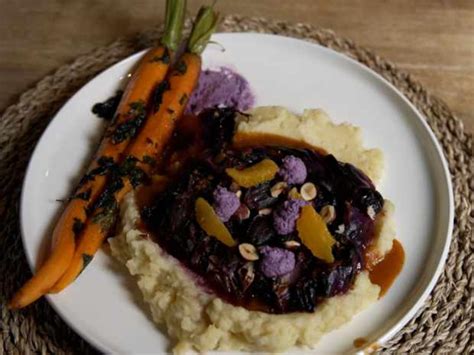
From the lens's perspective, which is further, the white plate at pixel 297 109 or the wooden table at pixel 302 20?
the wooden table at pixel 302 20

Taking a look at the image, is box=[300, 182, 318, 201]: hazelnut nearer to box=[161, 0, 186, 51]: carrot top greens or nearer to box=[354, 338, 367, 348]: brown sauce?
box=[354, 338, 367, 348]: brown sauce

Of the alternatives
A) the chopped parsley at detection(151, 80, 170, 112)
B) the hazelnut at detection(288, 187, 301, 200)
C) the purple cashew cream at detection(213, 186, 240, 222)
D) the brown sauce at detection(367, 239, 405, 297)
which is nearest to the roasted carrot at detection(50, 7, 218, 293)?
the chopped parsley at detection(151, 80, 170, 112)

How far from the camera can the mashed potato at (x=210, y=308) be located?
3.70 m

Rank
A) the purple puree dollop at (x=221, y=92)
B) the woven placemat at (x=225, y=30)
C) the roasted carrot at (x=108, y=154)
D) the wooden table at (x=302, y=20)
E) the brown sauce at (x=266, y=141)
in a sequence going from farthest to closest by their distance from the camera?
the wooden table at (x=302, y=20)
the purple puree dollop at (x=221, y=92)
the brown sauce at (x=266, y=141)
the woven placemat at (x=225, y=30)
the roasted carrot at (x=108, y=154)

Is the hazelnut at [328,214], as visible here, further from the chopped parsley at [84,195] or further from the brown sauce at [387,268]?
the chopped parsley at [84,195]

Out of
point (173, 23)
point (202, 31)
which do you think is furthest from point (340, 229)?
point (173, 23)

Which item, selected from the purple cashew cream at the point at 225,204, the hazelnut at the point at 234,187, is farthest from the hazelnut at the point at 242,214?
the hazelnut at the point at 234,187

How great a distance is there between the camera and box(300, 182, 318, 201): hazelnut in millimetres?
4082

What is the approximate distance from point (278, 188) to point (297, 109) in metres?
1.05

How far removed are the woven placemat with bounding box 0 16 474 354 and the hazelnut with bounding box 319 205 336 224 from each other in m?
0.87

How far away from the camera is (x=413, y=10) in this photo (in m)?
6.36

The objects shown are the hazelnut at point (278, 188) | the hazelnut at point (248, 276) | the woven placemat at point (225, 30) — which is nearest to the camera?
the hazelnut at point (248, 276)

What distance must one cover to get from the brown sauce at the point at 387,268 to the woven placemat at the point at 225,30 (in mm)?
370

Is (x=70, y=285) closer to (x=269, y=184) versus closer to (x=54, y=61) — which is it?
(x=269, y=184)
